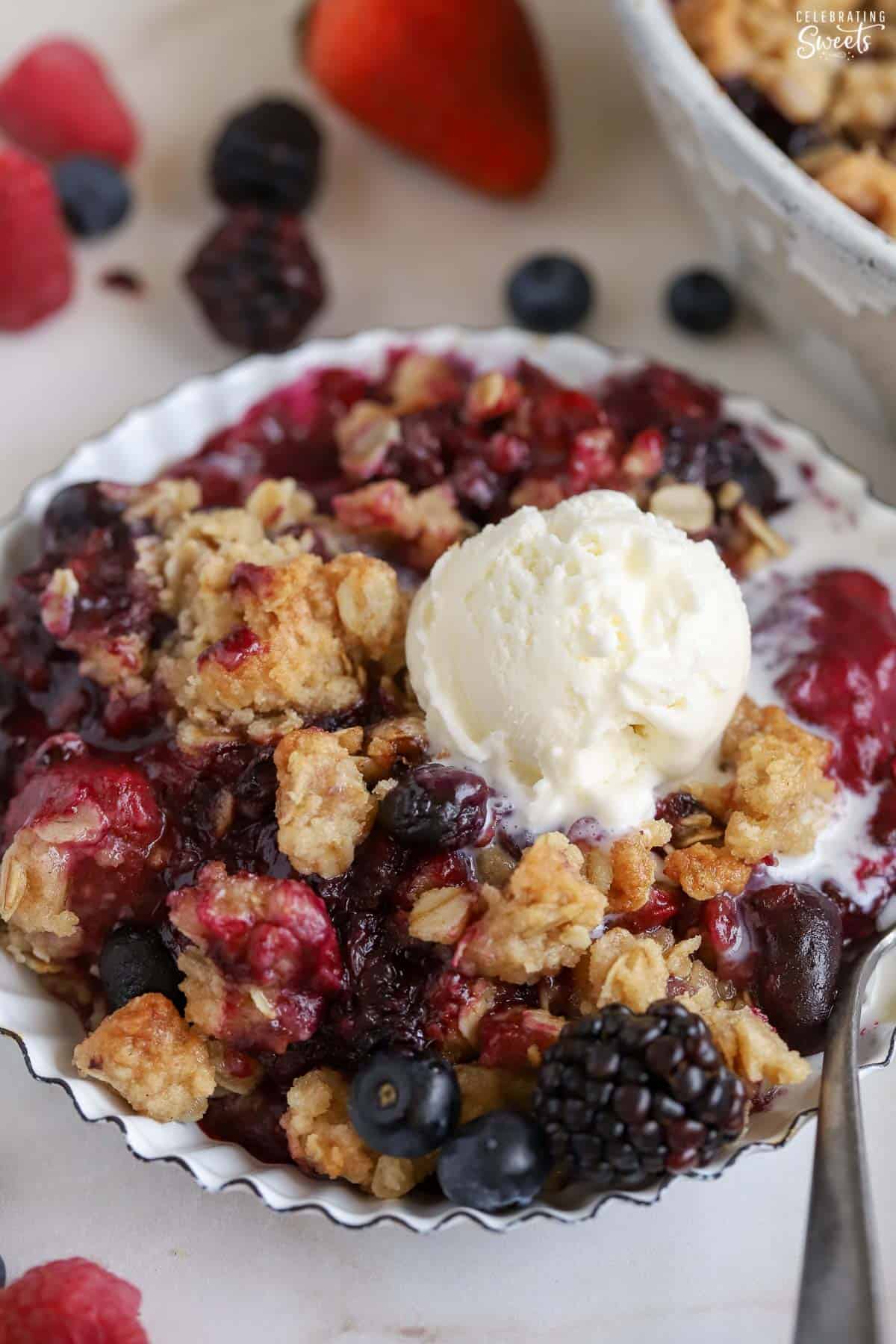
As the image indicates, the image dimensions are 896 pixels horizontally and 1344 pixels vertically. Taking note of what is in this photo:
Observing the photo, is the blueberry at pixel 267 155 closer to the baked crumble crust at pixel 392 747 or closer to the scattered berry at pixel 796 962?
the baked crumble crust at pixel 392 747

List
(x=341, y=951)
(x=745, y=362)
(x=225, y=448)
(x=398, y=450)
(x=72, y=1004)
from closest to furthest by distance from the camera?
1. (x=341, y=951)
2. (x=72, y=1004)
3. (x=398, y=450)
4. (x=225, y=448)
5. (x=745, y=362)

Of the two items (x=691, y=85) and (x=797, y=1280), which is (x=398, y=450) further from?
(x=797, y=1280)

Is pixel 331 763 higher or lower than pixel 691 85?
lower

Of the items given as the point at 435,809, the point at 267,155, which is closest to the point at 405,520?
the point at 435,809

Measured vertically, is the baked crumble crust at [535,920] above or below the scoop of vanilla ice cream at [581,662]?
below

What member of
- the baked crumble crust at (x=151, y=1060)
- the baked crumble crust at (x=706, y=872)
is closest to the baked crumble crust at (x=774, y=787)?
the baked crumble crust at (x=706, y=872)

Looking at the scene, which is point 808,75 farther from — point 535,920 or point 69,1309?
point 69,1309

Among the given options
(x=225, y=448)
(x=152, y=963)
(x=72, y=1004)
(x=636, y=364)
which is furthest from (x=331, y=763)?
(x=636, y=364)
